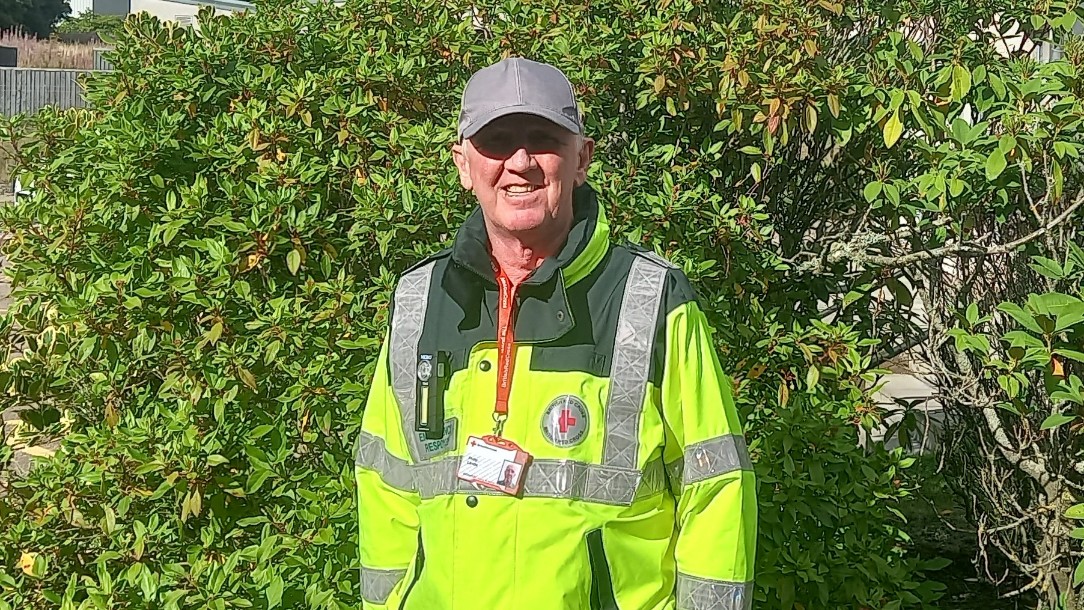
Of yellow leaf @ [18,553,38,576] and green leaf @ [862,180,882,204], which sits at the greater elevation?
green leaf @ [862,180,882,204]

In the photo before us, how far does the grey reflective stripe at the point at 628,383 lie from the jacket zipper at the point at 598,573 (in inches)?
5.0

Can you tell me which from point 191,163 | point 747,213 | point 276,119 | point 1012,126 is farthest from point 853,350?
point 191,163

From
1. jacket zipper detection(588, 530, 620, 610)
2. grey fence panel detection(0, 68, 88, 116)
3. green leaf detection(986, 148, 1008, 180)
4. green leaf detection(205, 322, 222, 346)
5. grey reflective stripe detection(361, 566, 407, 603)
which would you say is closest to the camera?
jacket zipper detection(588, 530, 620, 610)

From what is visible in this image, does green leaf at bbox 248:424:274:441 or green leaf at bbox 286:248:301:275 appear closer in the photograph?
green leaf at bbox 248:424:274:441

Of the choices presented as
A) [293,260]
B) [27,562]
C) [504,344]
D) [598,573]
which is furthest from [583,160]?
[27,562]

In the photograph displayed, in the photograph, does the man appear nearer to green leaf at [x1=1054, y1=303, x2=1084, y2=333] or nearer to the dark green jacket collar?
the dark green jacket collar

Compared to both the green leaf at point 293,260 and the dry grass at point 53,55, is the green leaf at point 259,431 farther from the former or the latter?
the dry grass at point 53,55

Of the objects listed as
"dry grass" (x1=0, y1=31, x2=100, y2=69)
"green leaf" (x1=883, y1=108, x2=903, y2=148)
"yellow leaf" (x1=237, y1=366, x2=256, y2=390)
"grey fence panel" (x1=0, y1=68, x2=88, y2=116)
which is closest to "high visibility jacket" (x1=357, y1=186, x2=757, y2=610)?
"yellow leaf" (x1=237, y1=366, x2=256, y2=390)

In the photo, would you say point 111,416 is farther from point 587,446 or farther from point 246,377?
point 587,446

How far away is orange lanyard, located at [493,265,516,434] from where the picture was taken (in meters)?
2.19

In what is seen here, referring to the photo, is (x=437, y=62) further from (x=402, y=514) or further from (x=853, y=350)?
(x=402, y=514)

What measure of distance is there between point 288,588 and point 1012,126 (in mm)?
2219

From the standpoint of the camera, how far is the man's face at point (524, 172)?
2.16 metres

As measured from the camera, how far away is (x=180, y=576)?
10.7 ft
